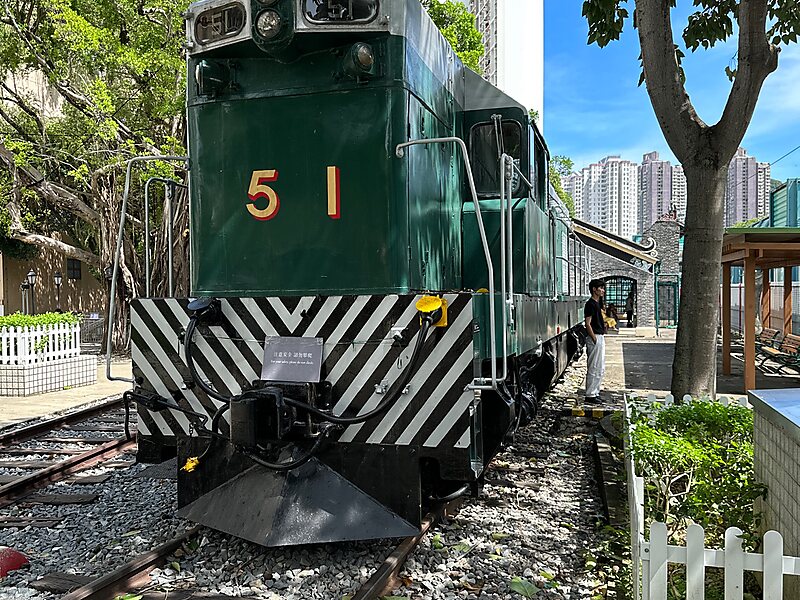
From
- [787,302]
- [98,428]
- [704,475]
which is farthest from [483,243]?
[787,302]

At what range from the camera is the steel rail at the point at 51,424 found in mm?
7414

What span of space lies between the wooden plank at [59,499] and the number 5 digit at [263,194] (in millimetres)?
2647

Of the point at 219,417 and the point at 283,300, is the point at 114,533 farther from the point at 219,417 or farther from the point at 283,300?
the point at 283,300

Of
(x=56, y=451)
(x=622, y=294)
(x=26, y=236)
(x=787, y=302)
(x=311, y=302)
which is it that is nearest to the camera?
(x=311, y=302)

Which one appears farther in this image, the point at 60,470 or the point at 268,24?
the point at 60,470

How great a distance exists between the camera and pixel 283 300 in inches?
168

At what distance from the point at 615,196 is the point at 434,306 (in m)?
107

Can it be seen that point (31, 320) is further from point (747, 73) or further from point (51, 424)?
point (747, 73)

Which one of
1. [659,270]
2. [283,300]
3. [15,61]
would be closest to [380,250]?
[283,300]

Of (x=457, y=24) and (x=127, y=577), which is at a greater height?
(x=457, y=24)

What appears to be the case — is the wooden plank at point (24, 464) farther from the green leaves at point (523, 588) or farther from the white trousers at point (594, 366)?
the white trousers at point (594, 366)

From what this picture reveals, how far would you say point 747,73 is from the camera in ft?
20.8

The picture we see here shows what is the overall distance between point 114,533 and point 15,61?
14626 mm

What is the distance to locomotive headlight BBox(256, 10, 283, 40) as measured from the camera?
4.07 metres
